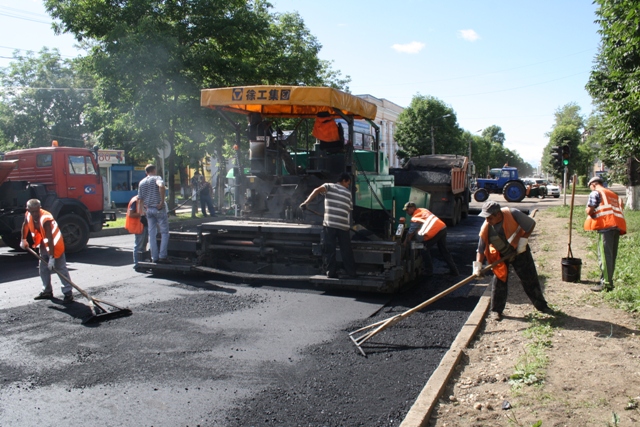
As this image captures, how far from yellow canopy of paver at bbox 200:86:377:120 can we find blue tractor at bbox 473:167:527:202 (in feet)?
84.2

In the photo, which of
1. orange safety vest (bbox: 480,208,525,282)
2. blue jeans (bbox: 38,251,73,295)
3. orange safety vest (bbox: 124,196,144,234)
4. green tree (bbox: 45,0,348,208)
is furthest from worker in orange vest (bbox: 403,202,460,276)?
green tree (bbox: 45,0,348,208)

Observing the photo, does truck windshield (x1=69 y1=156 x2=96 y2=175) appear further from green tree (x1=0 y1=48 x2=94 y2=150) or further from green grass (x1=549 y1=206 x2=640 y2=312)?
green tree (x1=0 y1=48 x2=94 y2=150)

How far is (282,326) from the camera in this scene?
5730mm

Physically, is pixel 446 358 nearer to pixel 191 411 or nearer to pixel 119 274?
pixel 191 411

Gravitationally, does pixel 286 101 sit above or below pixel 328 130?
above

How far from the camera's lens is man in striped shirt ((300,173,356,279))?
6.97 m

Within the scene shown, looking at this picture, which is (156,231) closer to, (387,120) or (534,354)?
(534,354)

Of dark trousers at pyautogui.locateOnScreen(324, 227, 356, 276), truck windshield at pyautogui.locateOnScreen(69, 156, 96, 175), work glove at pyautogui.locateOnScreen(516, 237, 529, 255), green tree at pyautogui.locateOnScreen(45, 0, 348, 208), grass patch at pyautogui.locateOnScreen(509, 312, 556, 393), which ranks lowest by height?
grass patch at pyautogui.locateOnScreen(509, 312, 556, 393)

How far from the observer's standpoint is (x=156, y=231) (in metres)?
8.46

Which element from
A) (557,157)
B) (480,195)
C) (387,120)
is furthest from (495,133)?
(557,157)

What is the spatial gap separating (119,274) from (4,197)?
382 cm

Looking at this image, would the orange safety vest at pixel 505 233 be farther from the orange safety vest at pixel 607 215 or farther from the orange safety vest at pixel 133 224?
the orange safety vest at pixel 133 224

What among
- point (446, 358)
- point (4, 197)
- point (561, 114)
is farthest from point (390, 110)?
point (446, 358)

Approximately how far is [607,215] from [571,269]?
0.94 metres
